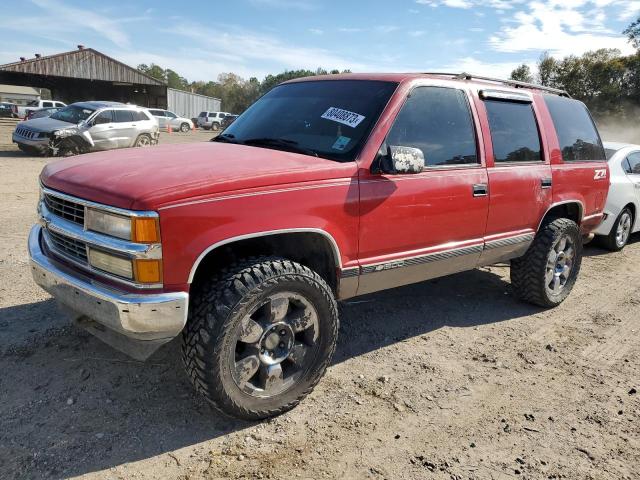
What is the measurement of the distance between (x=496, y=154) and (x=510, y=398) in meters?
1.91

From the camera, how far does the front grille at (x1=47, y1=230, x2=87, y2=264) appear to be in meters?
2.76

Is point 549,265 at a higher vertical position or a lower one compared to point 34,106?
higher

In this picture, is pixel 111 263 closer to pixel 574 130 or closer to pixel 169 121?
pixel 574 130

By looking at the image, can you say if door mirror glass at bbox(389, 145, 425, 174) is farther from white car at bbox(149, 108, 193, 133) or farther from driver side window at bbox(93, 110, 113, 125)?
white car at bbox(149, 108, 193, 133)

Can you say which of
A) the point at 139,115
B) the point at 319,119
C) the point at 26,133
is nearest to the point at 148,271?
the point at 319,119

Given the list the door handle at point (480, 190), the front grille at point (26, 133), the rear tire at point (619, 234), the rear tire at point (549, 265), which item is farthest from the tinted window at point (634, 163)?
the front grille at point (26, 133)

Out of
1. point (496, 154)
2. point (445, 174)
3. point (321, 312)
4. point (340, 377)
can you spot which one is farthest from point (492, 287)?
point (321, 312)

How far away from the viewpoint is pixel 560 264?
5039 millimetres

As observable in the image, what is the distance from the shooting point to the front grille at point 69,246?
2756 millimetres

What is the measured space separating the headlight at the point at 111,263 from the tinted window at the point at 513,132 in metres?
2.97

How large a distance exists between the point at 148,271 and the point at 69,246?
2.35 feet

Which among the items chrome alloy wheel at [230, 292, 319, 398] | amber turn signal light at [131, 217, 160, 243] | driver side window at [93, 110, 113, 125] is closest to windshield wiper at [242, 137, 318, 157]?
chrome alloy wheel at [230, 292, 319, 398]

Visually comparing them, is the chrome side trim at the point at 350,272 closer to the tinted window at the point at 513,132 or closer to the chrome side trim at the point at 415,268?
the chrome side trim at the point at 415,268

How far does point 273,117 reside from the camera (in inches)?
154
